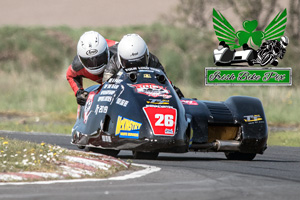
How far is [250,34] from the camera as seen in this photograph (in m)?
33.7

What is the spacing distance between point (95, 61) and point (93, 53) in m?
0.14

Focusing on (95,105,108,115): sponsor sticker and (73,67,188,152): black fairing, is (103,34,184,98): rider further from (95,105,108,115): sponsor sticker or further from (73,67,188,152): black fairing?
(95,105,108,115): sponsor sticker

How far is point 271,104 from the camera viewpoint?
25.9 metres

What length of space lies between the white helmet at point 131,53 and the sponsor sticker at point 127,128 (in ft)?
5.67

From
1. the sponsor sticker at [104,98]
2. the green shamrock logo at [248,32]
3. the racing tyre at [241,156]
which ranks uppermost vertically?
the green shamrock logo at [248,32]

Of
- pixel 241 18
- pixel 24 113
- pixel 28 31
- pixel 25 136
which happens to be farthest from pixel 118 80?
pixel 28 31

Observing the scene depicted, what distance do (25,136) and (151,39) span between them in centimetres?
3338

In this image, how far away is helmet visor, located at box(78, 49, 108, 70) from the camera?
1320 cm

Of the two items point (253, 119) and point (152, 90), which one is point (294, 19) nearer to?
point (253, 119)

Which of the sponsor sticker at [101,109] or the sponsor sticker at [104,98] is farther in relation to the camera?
the sponsor sticker at [104,98]

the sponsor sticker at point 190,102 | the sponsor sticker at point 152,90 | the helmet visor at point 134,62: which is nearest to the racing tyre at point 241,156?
the sponsor sticker at point 190,102

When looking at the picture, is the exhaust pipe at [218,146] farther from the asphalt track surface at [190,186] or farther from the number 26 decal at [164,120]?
the number 26 decal at [164,120]

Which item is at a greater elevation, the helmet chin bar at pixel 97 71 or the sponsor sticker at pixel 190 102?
the helmet chin bar at pixel 97 71

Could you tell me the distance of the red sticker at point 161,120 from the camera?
10.4 metres
